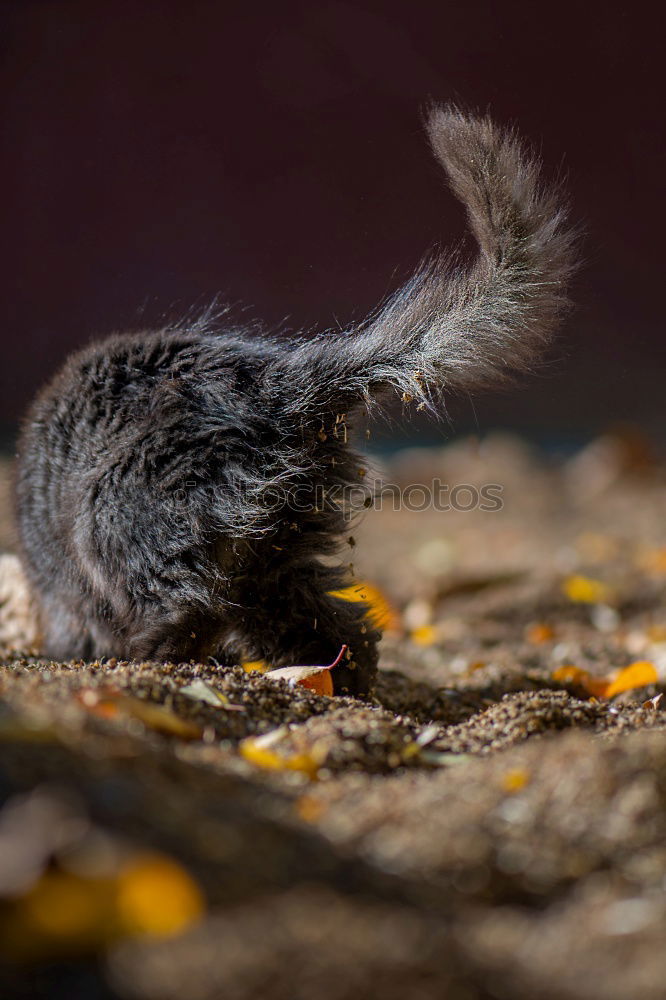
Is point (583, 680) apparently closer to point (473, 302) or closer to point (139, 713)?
point (473, 302)

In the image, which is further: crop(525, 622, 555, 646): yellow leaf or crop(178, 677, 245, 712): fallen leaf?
crop(525, 622, 555, 646): yellow leaf

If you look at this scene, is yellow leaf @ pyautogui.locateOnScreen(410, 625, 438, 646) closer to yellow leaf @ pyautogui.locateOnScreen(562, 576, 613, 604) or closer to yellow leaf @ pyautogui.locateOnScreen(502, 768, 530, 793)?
yellow leaf @ pyautogui.locateOnScreen(562, 576, 613, 604)

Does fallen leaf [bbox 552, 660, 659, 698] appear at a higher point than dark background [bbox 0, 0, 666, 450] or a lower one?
lower

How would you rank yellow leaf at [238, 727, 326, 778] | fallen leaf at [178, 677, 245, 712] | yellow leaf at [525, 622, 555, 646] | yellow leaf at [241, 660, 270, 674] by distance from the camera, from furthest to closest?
yellow leaf at [525, 622, 555, 646]
yellow leaf at [241, 660, 270, 674]
fallen leaf at [178, 677, 245, 712]
yellow leaf at [238, 727, 326, 778]

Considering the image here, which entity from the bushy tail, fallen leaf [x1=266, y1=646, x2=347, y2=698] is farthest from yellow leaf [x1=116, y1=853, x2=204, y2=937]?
the bushy tail

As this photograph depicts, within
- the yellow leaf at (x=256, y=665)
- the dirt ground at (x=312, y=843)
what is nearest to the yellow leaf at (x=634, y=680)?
the dirt ground at (x=312, y=843)

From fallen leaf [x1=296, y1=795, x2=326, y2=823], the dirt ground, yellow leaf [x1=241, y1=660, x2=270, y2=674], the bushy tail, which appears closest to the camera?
the dirt ground

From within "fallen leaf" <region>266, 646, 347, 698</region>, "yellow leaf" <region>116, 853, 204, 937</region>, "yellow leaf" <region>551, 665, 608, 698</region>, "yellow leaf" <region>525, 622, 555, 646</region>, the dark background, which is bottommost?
"yellow leaf" <region>116, 853, 204, 937</region>

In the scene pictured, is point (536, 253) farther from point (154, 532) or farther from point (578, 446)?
point (578, 446)
